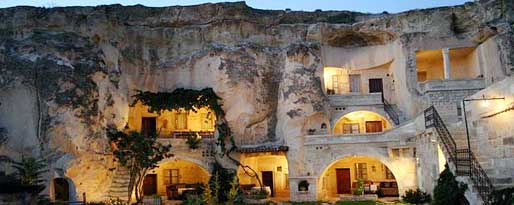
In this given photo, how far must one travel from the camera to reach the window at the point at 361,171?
3212 centimetres

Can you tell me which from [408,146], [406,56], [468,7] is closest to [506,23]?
[468,7]

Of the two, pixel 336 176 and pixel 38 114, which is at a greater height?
pixel 38 114

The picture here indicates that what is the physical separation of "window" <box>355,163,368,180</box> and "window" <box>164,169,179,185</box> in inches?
465

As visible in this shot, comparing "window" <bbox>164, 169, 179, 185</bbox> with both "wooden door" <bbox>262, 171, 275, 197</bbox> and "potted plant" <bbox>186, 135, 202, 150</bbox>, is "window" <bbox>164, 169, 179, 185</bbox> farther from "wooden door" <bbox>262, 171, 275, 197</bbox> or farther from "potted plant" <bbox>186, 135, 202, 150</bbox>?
"wooden door" <bbox>262, 171, 275, 197</bbox>

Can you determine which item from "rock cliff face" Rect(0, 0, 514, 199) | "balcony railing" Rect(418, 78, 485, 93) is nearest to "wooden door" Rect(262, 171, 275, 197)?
"rock cliff face" Rect(0, 0, 514, 199)

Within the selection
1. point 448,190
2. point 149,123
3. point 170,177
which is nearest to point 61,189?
point 170,177

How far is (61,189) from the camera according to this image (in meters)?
28.6

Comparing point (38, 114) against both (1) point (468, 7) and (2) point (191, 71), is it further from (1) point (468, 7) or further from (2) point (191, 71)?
(1) point (468, 7)

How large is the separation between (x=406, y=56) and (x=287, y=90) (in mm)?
7766

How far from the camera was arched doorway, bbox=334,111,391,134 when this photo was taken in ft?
112

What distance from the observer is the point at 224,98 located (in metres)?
31.7

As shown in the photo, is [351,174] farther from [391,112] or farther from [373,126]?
[391,112]

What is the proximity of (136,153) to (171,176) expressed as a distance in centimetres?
690

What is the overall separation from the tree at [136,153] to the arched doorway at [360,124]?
41.0 feet
